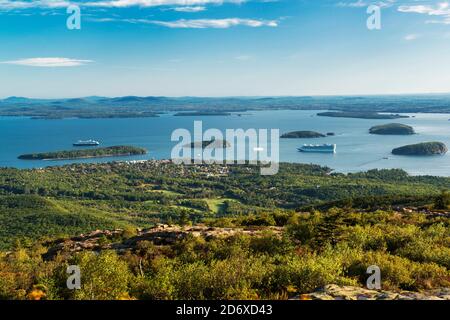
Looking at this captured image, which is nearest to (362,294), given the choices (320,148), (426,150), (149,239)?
(149,239)

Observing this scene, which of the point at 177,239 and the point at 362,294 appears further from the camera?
the point at 177,239

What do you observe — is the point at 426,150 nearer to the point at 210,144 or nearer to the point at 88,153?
the point at 210,144

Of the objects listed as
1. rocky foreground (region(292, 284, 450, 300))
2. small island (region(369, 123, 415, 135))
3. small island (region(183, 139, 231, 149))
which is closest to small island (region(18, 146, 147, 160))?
small island (region(183, 139, 231, 149))

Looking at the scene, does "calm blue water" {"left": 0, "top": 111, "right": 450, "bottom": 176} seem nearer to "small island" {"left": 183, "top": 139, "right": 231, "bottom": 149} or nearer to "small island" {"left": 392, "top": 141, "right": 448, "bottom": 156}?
"small island" {"left": 392, "top": 141, "right": 448, "bottom": 156}

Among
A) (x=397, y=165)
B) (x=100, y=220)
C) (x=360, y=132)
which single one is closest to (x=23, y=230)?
(x=100, y=220)

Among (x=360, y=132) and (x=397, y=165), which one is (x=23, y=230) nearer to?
(x=397, y=165)

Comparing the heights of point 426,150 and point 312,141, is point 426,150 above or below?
below
